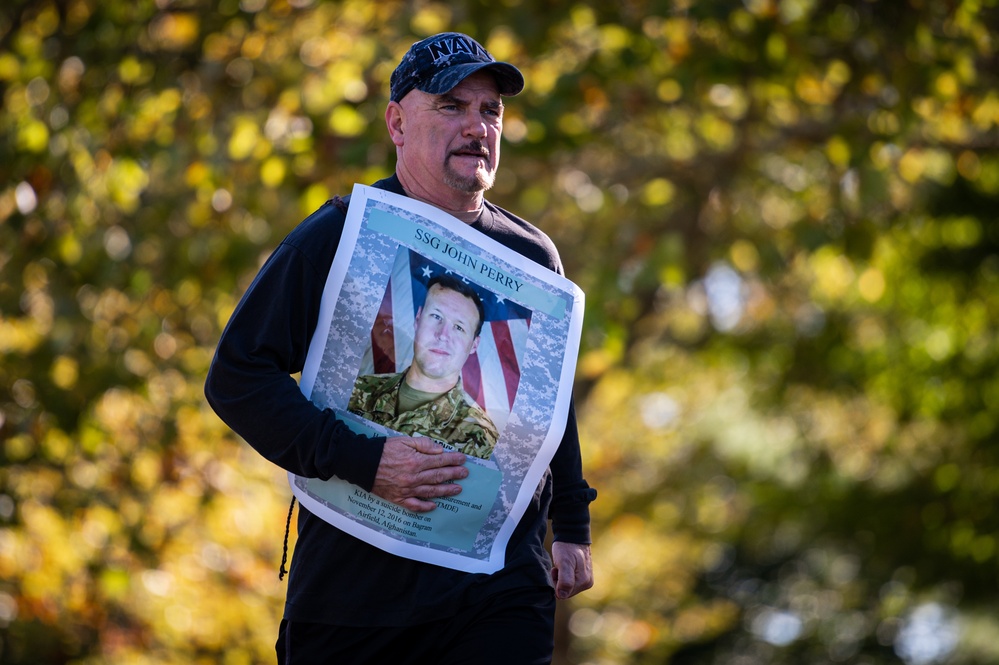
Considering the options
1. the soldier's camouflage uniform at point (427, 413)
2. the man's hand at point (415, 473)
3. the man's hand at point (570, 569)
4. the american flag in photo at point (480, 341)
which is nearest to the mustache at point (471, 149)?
the american flag in photo at point (480, 341)

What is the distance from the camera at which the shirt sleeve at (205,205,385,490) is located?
103 inches

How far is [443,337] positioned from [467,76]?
612mm

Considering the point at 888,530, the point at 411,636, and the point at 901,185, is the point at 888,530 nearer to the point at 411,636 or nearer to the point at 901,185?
the point at 901,185

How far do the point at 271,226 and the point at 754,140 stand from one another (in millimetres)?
3454

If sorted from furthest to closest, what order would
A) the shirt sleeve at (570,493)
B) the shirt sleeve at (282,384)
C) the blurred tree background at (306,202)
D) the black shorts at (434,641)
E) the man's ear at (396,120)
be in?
the blurred tree background at (306,202), the shirt sleeve at (570,493), the man's ear at (396,120), the black shorts at (434,641), the shirt sleeve at (282,384)

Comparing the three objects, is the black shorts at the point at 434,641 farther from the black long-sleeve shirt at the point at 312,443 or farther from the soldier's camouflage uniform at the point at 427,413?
the soldier's camouflage uniform at the point at 427,413

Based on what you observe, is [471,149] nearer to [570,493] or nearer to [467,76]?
[467,76]

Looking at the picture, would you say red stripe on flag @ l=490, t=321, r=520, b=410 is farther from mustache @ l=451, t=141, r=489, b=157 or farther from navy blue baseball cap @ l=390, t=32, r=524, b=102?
navy blue baseball cap @ l=390, t=32, r=524, b=102

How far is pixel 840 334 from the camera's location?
12.1 metres

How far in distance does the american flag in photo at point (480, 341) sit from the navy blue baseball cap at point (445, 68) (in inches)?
16.0

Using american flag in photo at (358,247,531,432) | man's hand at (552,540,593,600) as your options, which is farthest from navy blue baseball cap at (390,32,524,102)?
man's hand at (552,540,593,600)

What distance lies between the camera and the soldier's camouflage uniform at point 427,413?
2.74 meters

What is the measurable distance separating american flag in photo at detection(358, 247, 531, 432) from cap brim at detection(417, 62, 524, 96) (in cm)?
39

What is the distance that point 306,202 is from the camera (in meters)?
6.68
